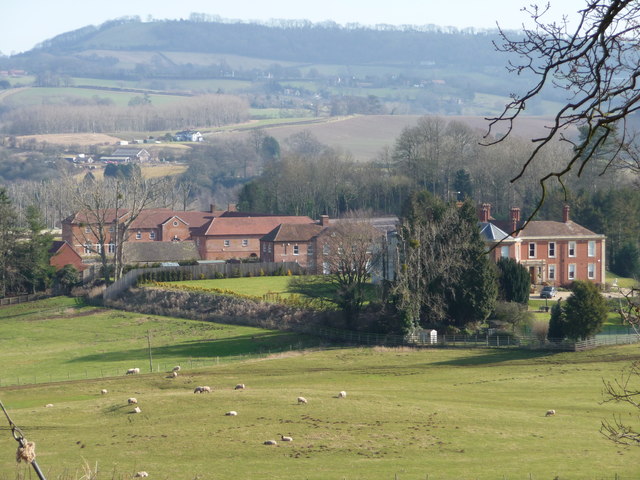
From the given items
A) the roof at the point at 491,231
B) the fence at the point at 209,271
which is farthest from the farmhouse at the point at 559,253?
the fence at the point at 209,271

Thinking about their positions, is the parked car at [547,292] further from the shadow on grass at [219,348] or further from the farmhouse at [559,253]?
the shadow on grass at [219,348]

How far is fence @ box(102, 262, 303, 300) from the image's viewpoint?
82375 millimetres

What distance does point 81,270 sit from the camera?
94.3 m

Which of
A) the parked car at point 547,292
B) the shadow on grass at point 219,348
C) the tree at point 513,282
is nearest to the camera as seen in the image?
the shadow on grass at point 219,348

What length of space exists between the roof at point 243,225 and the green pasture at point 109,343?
90.1 feet

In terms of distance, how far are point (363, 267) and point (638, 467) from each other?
3847cm

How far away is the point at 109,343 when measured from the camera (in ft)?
217

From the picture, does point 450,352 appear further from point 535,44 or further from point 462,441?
point 535,44

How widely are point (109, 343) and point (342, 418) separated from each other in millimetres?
34512

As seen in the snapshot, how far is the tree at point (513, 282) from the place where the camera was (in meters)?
67.3

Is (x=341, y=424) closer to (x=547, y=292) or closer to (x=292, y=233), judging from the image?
(x=547, y=292)

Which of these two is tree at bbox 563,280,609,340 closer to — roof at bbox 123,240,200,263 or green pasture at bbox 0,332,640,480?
green pasture at bbox 0,332,640,480

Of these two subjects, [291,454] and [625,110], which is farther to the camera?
[291,454]

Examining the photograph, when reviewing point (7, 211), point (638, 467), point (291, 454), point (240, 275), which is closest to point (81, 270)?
point (7, 211)
